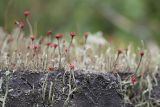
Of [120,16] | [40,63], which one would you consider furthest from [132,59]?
[120,16]

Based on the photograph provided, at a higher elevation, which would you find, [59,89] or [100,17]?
[100,17]

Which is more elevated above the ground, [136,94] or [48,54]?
[48,54]

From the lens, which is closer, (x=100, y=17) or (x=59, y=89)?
(x=59, y=89)

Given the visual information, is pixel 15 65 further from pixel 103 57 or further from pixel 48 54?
pixel 103 57

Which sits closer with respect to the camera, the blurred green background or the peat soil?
the peat soil

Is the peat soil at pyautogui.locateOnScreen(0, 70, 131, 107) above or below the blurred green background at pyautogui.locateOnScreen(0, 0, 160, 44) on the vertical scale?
below
